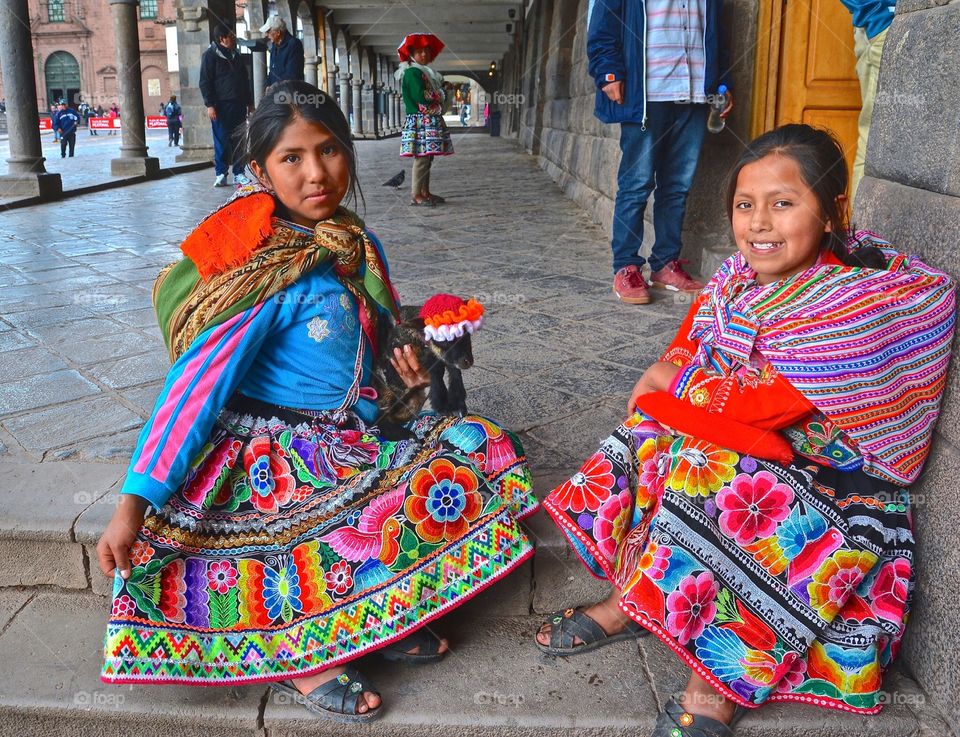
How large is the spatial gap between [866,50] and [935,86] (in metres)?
1.73

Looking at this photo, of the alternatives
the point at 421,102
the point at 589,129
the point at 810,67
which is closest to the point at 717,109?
the point at 810,67

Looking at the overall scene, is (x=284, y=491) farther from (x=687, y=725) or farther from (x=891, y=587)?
(x=891, y=587)

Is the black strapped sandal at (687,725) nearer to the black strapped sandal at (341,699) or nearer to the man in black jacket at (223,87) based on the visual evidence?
the black strapped sandal at (341,699)

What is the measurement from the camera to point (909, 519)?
5.50ft

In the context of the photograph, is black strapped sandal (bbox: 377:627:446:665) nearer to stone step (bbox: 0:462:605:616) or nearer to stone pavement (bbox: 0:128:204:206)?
stone step (bbox: 0:462:605:616)

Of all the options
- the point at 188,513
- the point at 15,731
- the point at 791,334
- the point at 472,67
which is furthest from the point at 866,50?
the point at 472,67

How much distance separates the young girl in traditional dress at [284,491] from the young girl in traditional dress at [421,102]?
5782mm

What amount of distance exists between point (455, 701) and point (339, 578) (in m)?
0.35

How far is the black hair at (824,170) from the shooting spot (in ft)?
5.29

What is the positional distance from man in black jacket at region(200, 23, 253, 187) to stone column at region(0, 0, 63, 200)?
1697 millimetres

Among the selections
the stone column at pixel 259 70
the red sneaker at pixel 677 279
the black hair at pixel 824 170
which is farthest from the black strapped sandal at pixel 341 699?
the stone column at pixel 259 70

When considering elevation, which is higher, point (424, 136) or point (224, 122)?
point (224, 122)

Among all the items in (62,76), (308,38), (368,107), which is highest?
(62,76)

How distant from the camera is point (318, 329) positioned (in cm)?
179
